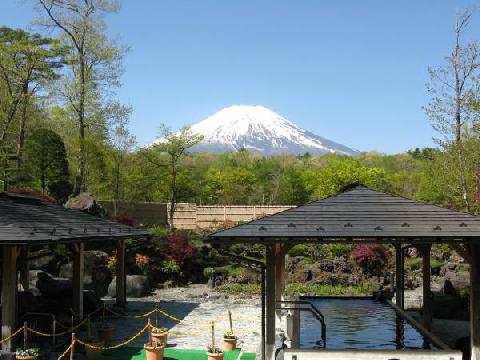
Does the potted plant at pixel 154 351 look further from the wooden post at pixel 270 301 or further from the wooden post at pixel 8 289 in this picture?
the wooden post at pixel 8 289

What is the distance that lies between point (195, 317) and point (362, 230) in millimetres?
10485

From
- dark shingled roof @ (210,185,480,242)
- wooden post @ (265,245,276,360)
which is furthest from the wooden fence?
wooden post @ (265,245,276,360)

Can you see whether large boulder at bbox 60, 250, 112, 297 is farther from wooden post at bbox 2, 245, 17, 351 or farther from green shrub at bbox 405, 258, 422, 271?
green shrub at bbox 405, 258, 422, 271

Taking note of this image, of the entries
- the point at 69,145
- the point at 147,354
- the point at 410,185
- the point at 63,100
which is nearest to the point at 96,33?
the point at 63,100

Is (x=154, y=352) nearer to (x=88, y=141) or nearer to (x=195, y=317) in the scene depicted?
(x=195, y=317)

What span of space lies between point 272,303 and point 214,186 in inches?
2030

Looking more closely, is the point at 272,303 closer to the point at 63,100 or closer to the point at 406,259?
the point at 406,259

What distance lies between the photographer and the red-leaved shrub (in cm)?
3025

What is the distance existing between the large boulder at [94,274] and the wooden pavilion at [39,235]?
8.09ft

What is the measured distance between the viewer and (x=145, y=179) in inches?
1678

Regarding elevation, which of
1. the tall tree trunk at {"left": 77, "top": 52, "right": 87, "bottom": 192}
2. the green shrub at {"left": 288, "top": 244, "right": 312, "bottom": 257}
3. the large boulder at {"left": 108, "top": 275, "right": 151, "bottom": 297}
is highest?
the tall tree trunk at {"left": 77, "top": 52, "right": 87, "bottom": 192}

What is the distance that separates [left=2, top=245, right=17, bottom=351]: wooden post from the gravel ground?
12.0 ft

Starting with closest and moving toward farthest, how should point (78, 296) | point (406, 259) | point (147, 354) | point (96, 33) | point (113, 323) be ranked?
point (147, 354) → point (78, 296) → point (113, 323) → point (406, 259) → point (96, 33)

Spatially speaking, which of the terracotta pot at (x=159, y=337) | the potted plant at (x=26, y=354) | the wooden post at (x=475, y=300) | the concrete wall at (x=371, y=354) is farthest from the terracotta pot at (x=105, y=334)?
the wooden post at (x=475, y=300)
